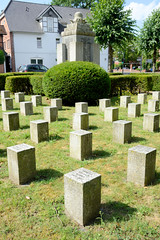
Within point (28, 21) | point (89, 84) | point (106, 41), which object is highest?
point (28, 21)

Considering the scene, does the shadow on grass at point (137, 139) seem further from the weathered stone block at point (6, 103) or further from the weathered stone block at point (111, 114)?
the weathered stone block at point (6, 103)

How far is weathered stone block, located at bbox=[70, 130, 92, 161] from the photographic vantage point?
15.2 feet

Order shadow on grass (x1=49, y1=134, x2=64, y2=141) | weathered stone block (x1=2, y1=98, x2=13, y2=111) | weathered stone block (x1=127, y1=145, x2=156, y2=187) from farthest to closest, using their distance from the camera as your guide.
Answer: weathered stone block (x1=2, y1=98, x2=13, y2=111) < shadow on grass (x1=49, y1=134, x2=64, y2=141) < weathered stone block (x1=127, y1=145, x2=156, y2=187)

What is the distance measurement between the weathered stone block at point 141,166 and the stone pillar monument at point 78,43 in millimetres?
11186

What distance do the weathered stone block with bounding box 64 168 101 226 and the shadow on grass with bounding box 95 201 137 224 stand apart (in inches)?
4.4

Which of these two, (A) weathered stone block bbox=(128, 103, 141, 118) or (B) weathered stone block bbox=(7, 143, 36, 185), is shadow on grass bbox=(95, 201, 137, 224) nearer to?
(B) weathered stone block bbox=(7, 143, 36, 185)

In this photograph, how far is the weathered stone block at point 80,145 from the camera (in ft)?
15.2

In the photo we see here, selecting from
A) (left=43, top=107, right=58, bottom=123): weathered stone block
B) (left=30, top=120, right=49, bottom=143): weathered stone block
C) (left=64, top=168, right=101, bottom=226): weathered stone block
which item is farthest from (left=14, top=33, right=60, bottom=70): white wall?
(left=64, top=168, right=101, bottom=226): weathered stone block

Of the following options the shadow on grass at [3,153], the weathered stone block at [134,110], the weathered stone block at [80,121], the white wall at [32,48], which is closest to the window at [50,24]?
the white wall at [32,48]

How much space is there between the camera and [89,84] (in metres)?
10.2

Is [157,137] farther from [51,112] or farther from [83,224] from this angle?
[83,224]

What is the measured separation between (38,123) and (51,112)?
2.01 m

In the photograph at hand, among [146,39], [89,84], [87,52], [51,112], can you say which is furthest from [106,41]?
[51,112]

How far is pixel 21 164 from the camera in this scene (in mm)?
3787
